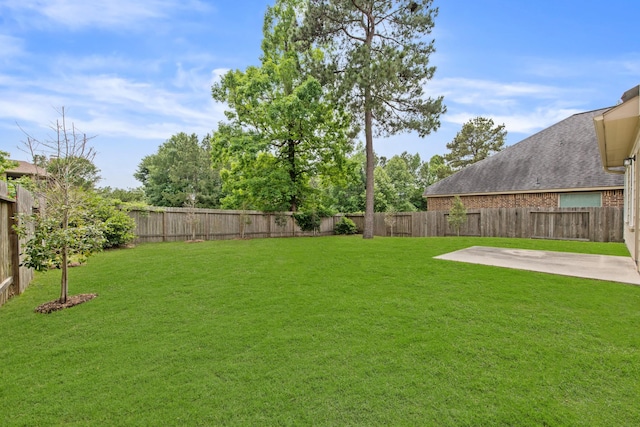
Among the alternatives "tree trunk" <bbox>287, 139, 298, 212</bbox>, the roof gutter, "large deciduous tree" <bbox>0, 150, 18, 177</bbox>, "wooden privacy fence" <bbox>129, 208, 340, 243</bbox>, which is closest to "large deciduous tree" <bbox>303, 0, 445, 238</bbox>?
"tree trunk" <bbox>287, 139, 298, 212</bbox>

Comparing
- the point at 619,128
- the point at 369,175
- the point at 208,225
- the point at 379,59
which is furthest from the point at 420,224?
the point at 619,128

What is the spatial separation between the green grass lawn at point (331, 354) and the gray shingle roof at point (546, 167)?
1252cm

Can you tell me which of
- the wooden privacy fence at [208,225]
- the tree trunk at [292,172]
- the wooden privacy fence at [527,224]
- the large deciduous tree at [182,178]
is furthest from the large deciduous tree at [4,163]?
the wooden privacy fence at [527,224]

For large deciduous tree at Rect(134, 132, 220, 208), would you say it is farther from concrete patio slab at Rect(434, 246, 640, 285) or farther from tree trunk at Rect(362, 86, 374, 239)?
concrete patio slab at Rect(434, 246, 640, 285)

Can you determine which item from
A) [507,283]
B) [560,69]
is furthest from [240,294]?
[560,69]

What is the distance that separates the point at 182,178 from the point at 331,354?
31443mm

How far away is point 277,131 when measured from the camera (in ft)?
52.4

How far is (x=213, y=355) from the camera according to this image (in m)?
2.83

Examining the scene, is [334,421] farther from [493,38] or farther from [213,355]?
[493,38]

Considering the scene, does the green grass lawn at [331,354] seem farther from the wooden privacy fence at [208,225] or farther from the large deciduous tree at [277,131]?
the large deciduous tree at [277,131]

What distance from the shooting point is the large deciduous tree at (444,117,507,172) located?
32438mm

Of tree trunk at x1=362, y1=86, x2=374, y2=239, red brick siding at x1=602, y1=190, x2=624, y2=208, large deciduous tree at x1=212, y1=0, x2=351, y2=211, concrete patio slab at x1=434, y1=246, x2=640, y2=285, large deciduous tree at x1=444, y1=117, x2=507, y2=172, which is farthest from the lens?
large deciduous tree at x1=444, y1=117, x2=507, y2=172

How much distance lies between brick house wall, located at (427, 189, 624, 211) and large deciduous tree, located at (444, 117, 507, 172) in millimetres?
17285

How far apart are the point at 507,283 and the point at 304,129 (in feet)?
42.8
